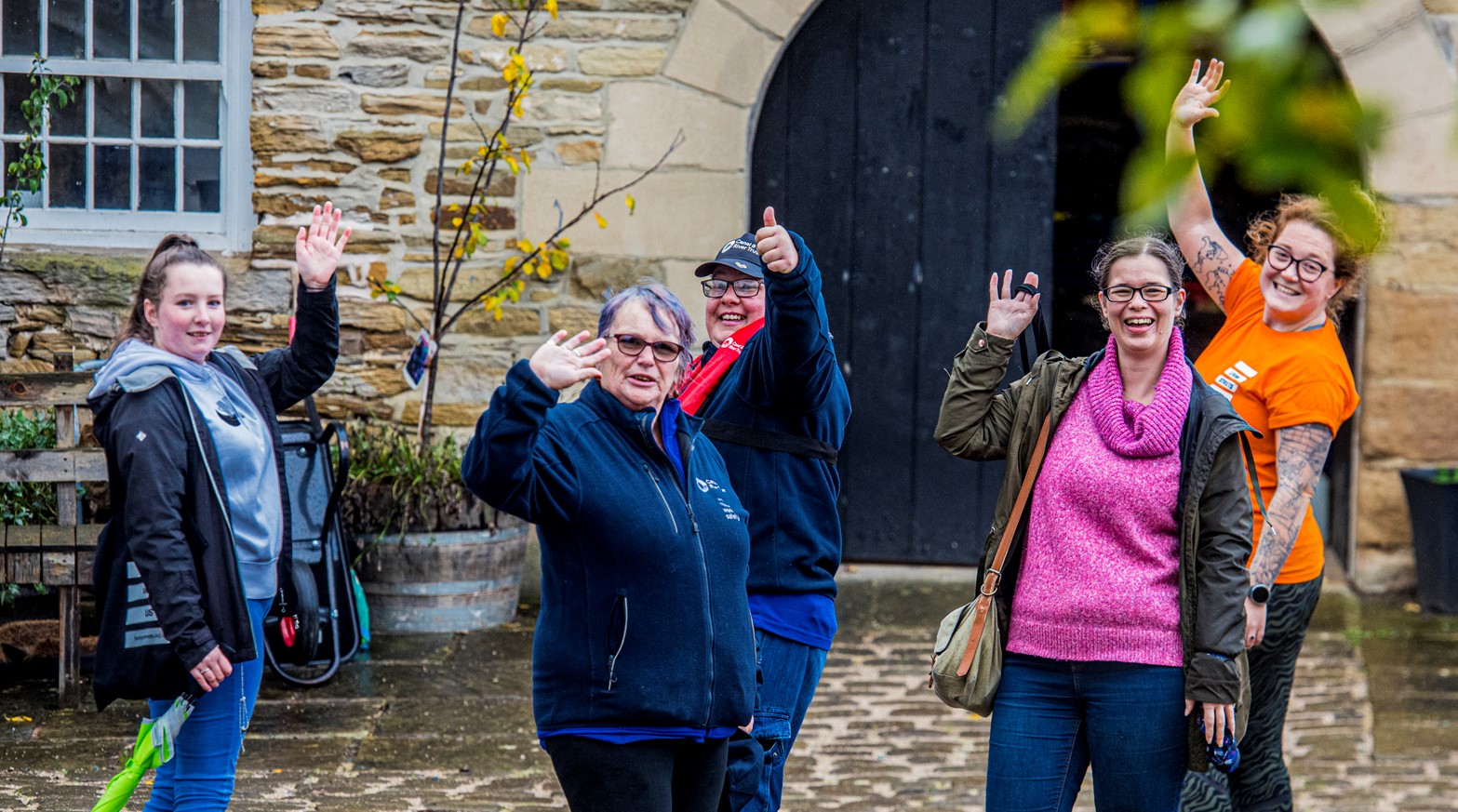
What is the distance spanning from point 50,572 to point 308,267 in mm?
2212

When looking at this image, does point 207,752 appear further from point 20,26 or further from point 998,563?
point 20,26

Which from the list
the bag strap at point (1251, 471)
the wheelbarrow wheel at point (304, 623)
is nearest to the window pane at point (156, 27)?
the wheelbarrow wheel at point (304, 623)

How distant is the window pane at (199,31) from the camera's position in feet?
23.7

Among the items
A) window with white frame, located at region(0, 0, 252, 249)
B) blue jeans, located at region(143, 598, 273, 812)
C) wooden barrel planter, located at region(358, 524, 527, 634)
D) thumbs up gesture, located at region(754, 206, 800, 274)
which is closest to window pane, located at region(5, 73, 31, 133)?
window with white frame, located at region(0, 0, 252, 249)

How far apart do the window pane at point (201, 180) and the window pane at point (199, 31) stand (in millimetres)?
436

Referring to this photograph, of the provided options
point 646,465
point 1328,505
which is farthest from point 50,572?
point 1328,505

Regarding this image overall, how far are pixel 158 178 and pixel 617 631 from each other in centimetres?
533

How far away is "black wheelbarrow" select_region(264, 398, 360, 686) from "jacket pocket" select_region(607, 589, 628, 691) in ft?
9.77

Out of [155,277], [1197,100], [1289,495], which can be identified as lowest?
[1289,495]

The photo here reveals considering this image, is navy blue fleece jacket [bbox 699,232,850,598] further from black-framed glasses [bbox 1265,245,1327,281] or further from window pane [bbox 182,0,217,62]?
window pane [bbox 182,0,217,62]

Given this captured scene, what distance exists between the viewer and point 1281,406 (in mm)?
3678

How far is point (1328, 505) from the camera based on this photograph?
8250 mm

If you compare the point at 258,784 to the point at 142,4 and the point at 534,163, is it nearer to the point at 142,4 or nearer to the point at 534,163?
the point at 534,163

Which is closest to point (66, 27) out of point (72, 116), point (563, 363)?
point (72, 116)
